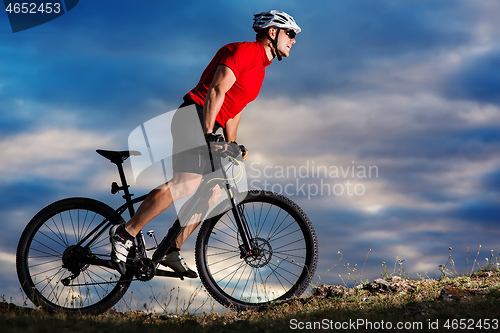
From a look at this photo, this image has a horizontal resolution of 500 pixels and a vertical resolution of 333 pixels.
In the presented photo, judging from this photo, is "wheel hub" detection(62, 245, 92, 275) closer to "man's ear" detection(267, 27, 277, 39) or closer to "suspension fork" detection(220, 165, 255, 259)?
"suspension fork" detection(220, 165, 255, 259)

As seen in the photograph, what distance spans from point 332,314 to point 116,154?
3.27 meters

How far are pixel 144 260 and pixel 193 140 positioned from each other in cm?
160

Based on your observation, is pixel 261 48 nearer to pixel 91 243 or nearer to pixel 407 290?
pixel 91 243

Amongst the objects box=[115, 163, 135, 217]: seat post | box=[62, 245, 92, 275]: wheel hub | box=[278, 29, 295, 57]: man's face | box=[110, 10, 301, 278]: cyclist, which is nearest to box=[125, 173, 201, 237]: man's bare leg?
box=[110, 10, 301, 278]: cyclist

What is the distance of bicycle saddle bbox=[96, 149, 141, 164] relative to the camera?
19.1ft

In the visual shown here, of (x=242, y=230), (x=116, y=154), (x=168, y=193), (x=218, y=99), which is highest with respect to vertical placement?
(x=218, y=99)

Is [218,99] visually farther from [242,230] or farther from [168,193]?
[242,230]

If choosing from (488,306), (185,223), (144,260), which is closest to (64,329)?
(144,260)

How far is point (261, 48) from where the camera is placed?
19.8ft

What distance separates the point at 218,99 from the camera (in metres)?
5.46

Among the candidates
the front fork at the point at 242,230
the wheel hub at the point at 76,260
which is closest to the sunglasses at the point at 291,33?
the front fork at the point at 242,230

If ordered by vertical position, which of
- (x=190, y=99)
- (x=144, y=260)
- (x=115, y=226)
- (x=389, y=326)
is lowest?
(x=389, y=326)

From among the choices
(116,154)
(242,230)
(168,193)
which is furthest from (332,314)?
(116,154)

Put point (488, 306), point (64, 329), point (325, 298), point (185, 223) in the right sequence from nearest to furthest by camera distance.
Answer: point (64, 329), point (488, 306), point (185, 223), point (325, 298)
